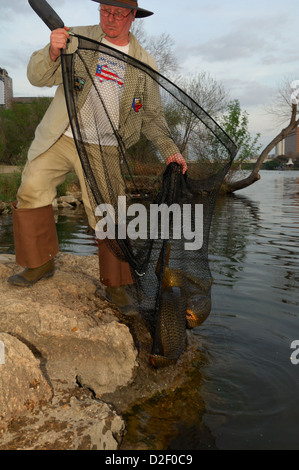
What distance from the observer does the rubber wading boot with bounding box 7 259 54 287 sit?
3.83 metres

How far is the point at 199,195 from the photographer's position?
11.6 ft

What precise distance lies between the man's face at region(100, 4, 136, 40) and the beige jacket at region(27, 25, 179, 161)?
0.38ft

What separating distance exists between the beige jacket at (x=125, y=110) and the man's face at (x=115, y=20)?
12 cm

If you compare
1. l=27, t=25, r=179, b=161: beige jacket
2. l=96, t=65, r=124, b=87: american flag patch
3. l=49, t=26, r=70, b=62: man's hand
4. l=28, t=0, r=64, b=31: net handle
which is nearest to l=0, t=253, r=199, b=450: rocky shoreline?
l=27, t=25, r=179, b=161: beige jacket

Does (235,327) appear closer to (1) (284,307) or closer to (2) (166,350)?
(1) (284,307)

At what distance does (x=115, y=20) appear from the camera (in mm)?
3309

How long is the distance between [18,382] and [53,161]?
181 cm

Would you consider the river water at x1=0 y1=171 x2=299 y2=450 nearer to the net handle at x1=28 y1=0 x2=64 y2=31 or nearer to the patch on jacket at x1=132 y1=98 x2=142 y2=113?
the patch on jacket at x1=132 y1=98 x2=142 y2=113

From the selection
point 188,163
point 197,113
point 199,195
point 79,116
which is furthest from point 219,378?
point 79,116

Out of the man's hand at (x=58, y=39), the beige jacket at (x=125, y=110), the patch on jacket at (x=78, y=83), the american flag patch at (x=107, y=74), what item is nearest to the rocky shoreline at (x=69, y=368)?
the beige jacket at (x=125, y=110)

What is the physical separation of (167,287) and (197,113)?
1.35 meters

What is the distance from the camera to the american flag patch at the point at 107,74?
3252mm

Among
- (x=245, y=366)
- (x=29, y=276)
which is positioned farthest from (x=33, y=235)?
(x=245, y=366)

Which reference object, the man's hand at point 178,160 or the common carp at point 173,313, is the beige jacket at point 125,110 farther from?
the common carp at point 173,313
